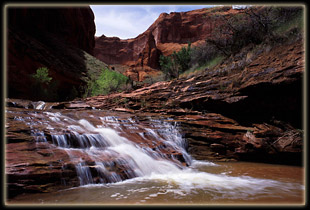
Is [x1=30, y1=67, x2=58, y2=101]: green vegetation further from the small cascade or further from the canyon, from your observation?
the small cascade

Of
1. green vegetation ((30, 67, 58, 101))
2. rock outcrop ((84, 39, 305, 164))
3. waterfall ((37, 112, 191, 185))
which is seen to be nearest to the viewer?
waterfall ((37, 112, 191, 185))

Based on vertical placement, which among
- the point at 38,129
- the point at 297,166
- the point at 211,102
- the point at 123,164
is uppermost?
the point at 211,102

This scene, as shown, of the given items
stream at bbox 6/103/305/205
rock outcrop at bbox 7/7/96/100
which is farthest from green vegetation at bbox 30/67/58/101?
stream at bbox 6/103/305/205

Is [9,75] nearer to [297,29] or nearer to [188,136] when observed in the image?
[188,136]

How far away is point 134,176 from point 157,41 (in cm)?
8022

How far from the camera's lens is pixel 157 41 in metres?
78.5

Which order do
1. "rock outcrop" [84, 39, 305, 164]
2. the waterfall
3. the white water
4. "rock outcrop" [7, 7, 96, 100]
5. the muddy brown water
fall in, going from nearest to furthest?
the muddy brown water
the white water
the waterfall
"rock outcrop" [84, 39, 305, 164]
"rock outcrop" [7, 7, 96, 100]

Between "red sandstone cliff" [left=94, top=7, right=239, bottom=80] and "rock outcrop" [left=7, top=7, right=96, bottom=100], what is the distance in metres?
24.8

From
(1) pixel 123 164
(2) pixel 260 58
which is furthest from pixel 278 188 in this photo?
(2) pixel 260 58

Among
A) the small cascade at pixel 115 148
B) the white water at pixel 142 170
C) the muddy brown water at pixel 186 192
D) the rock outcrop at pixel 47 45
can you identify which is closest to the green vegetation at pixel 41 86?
the rock outcrop at pixel 47 45

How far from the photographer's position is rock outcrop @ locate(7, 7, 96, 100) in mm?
23031

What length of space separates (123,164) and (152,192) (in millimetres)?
1666

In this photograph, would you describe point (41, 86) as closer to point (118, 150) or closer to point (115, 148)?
point (115, 148)

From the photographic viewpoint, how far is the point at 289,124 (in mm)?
7922
